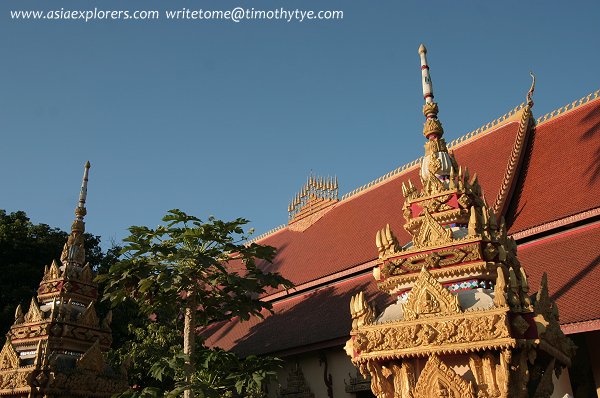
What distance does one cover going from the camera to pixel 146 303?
1085 cm

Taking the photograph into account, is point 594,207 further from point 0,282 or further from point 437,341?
point 0,282

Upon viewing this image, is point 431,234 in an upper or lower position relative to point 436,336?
upper

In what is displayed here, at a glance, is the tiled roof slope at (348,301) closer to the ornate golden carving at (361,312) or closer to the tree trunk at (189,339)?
the tree trunk at (189,339)

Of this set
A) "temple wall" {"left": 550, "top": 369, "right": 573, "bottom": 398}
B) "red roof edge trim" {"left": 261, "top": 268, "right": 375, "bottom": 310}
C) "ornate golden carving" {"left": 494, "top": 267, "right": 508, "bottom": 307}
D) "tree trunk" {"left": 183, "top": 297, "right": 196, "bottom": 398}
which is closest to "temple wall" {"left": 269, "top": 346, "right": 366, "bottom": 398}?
"red roof edge trim" {"left": 261, "top": 268, "right": 375, "bottom": 310}

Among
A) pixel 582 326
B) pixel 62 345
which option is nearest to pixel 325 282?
pixel 62 345

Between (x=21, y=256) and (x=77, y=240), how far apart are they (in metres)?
7.79

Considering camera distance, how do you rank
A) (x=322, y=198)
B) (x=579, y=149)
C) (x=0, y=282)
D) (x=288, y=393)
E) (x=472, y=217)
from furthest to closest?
(x=322, y=198) < (x=0, y=282) < (x=288, y=393) < (x=579, y=149) < (x=472, y=217)

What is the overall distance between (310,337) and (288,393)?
5.74 ft

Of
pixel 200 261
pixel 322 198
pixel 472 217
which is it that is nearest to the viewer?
pixel 472 217

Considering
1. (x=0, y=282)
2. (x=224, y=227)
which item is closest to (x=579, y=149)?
(x=224, y=227)

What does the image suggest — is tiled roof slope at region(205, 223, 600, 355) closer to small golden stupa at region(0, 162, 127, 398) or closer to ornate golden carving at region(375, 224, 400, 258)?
small golden stupa at region(0, 162, 127, 398)

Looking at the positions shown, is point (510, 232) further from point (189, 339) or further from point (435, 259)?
point (435, 259)

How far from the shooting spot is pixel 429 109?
7215 mm

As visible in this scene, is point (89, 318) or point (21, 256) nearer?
point (89, 318)
